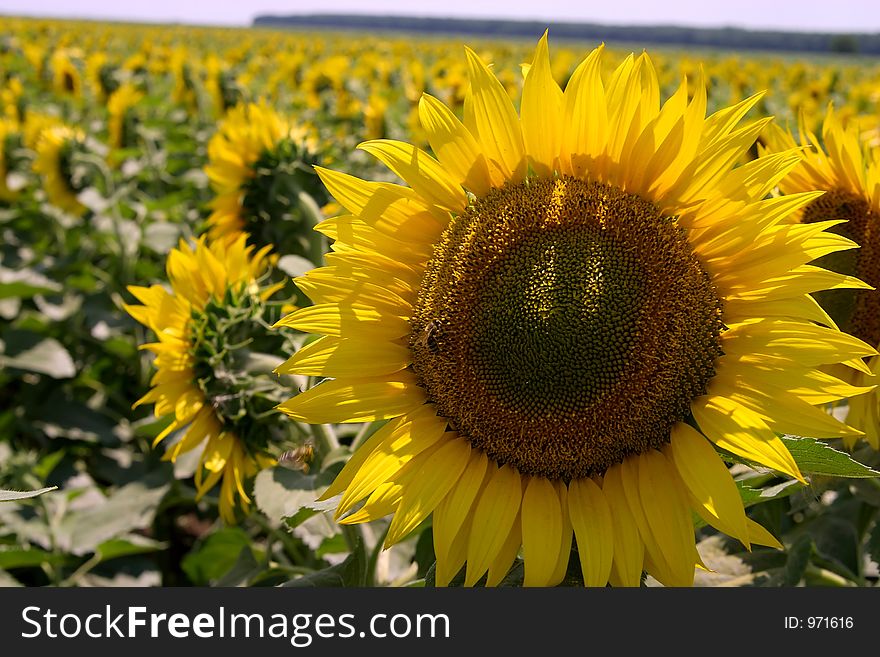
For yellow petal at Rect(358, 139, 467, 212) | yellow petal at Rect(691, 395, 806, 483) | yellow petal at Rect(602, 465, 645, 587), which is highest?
yellow petal at Rect(358, 139, 467, 212)

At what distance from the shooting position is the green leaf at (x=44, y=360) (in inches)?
153

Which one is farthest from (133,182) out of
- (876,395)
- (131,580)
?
(876,395)

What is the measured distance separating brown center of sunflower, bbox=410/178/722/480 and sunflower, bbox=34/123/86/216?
4024 millimetres

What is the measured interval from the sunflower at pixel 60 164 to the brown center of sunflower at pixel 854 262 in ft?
14.1

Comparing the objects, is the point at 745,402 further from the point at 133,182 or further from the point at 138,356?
the point at 133,182

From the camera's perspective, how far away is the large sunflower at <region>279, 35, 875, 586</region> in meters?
1.27

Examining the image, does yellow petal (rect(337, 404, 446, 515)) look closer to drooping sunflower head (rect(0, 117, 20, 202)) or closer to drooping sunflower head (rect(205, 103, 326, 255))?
drooping sunflower head (rect(205, 103, 326, 255))

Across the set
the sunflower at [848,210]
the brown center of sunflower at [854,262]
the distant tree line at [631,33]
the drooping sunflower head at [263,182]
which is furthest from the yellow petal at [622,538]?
the distant tree line at [631,33]

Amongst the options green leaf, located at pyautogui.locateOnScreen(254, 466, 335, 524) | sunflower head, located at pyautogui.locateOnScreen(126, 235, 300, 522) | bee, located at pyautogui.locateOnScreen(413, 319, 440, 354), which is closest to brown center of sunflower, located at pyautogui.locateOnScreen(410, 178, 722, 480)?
bee, located at pyautogui.locateOnScreen(413, 319, 440, 354)

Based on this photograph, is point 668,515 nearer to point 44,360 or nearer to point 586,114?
point 586,114

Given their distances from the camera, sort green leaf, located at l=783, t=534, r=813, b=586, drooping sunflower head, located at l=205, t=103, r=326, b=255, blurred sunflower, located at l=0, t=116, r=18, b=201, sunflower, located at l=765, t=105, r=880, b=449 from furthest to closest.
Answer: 1. blurred sunflower, located at l=0, t=116, r=18, b=201
2. drooping sunflower head, located at l=205, t=103, r=326, b=255
3. green leaf, located at l=783, t=534, r=813, b=586
4. sunflower, located at l=765, t=105, r=880, b=449

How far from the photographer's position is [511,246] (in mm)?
1396

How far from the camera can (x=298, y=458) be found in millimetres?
1816

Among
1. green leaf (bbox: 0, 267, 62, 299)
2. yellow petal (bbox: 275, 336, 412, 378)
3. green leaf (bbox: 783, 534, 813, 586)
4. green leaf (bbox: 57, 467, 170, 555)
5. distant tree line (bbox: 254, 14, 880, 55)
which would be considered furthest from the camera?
distant tree line (bbox: 254, 14, 880, 55)
